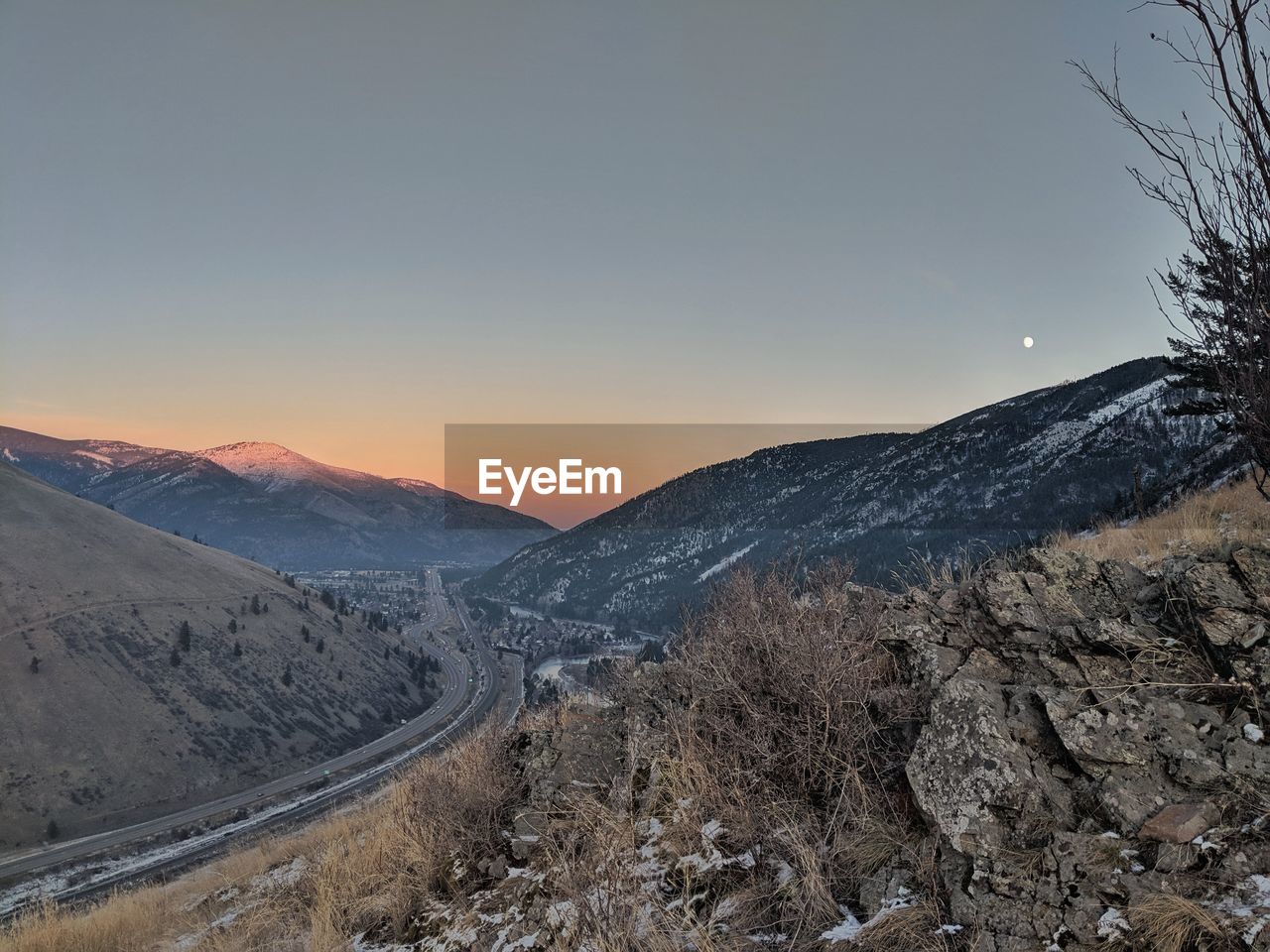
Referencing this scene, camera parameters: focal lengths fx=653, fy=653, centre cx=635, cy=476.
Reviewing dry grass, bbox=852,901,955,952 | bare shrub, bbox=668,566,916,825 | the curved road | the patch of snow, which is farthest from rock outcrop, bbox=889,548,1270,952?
the curved road

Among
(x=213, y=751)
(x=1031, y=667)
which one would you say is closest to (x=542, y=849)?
(x=1031, y=667)

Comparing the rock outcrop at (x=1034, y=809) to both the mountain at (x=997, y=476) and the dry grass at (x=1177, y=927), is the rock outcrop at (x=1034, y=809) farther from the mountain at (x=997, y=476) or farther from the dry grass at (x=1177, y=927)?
the mountain at (x=997, y=476)

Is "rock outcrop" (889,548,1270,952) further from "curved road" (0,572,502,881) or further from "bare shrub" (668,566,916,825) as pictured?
"curved road" (0,572,502,881)

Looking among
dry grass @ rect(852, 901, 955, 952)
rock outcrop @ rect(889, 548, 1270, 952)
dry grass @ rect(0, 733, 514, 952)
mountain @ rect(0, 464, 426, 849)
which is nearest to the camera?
rock outcrop @ rect(889, 548, 1270, 952)

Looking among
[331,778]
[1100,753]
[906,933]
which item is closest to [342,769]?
[331,778]

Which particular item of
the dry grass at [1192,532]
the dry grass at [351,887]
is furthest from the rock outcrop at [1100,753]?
the dry grass at [351,887]

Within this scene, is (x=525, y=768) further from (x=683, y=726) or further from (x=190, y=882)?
(x=190, y=882)
